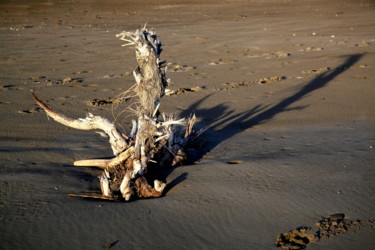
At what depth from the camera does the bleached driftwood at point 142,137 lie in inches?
157

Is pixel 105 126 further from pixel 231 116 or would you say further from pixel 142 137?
pixel 231 116

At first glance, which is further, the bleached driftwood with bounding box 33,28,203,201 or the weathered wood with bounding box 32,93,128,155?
the weathered wood with bounding box 32,93,128,155

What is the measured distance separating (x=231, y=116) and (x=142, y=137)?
255 centimetres

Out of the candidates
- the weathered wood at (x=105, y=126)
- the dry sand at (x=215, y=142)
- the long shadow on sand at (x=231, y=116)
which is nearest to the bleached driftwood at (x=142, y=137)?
the weathered wood at (x=105, y=126)

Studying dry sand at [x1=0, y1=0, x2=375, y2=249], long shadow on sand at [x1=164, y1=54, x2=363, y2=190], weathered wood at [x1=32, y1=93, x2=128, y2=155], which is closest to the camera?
dry sand at [x1=0, y1=0, x2=375, y2=249]

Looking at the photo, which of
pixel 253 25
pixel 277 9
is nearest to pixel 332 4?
pixel 277 9

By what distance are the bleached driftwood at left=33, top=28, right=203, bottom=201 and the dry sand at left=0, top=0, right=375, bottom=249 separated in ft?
0.69

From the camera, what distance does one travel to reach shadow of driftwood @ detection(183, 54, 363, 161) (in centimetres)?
557

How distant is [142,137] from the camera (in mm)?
4254

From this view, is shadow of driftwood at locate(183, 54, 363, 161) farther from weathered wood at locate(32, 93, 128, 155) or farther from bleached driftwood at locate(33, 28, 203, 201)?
weathered wood at locate(32, 93, 128, 155)

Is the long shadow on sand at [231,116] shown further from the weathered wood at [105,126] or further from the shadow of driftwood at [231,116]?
the weathered wood at [105,126]

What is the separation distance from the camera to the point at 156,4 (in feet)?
82.9

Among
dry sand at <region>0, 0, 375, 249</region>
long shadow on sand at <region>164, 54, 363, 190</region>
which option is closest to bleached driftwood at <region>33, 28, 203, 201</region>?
dry sand at <region>0, 0, 375, 249</region>

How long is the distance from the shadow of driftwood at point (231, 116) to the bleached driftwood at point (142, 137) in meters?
0.62
